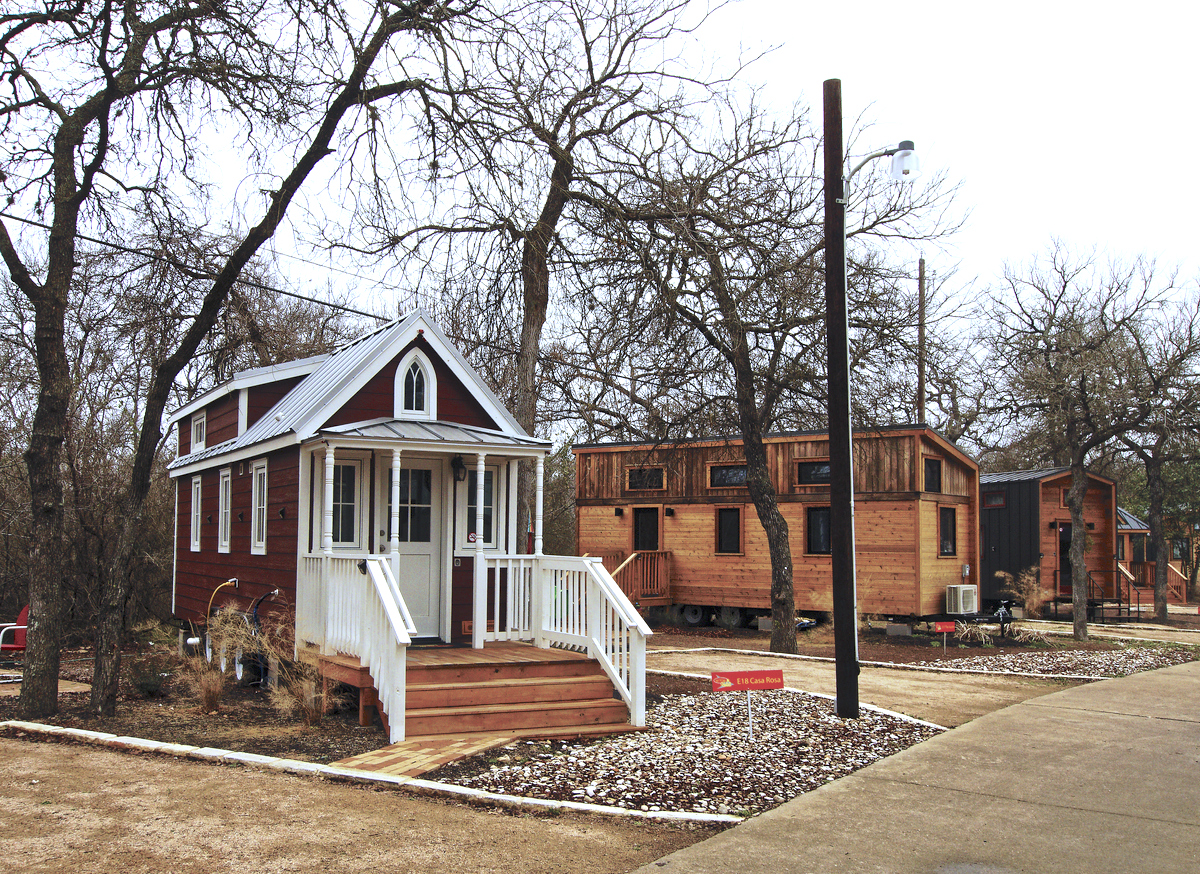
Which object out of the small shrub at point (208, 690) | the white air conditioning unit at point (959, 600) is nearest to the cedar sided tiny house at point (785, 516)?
the white air conditioning unit at point (959, 600)

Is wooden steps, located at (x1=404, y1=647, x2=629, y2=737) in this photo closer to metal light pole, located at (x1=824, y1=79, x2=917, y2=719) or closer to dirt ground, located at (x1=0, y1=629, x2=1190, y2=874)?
dirt ground, located at (x1=0, y1=629, x2=1190, y2=874)

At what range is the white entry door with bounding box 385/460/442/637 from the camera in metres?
10.9

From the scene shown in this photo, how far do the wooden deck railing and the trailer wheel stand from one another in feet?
4.27

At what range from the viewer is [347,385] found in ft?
35.1

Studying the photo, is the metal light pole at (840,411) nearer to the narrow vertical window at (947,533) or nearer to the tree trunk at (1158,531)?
the narrow vertical window at (947,533)

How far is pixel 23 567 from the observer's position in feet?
56.4

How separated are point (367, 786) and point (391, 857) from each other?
152cm

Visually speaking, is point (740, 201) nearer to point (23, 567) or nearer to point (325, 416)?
point (325, 416)

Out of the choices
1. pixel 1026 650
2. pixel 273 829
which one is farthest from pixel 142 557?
pixel 1026 650

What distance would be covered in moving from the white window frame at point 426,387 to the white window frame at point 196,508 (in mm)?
4988

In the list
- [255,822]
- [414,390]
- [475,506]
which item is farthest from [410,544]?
[255,822]

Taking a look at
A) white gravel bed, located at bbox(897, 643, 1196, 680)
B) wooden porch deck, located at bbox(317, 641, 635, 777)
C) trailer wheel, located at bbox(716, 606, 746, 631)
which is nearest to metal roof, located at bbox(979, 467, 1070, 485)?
white gravel bed, located at bbox(897, 643, 1196, 680)

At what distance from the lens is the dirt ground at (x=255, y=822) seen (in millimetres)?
4980

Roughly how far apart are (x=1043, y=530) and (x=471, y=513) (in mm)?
17787
